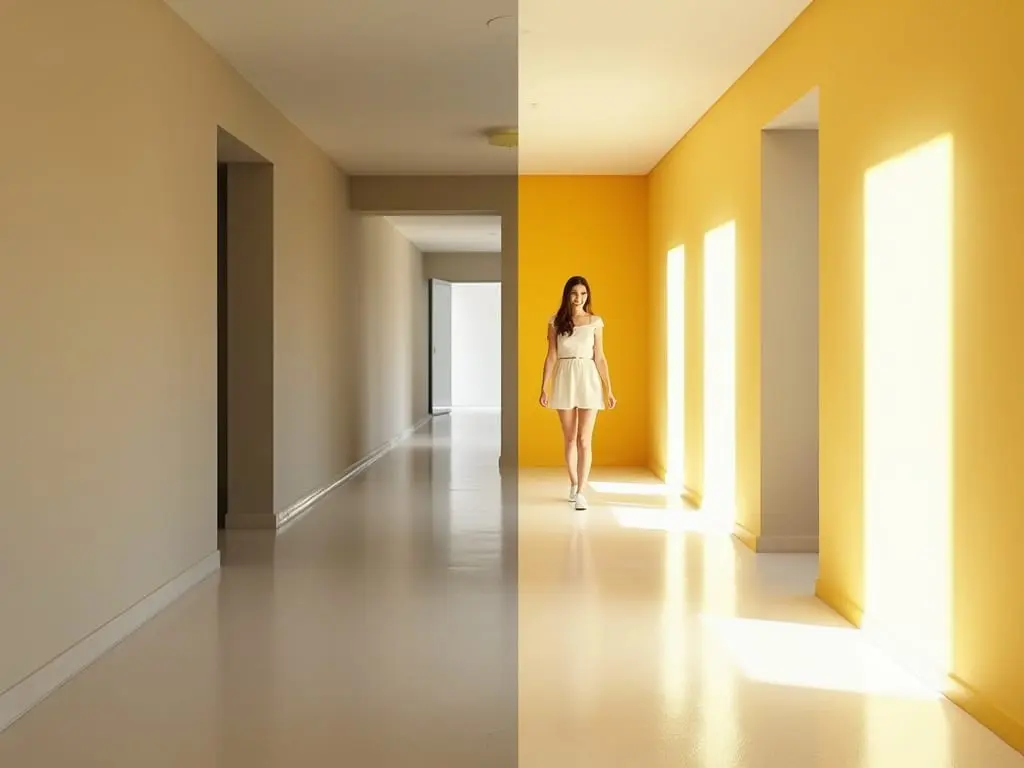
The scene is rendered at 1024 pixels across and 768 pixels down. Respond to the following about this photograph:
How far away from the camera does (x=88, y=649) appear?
4.27 m

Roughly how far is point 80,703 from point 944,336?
3.08 metres

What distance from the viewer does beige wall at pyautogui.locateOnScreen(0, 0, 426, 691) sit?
3.82m

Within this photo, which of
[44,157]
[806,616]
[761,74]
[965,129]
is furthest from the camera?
[761,74]

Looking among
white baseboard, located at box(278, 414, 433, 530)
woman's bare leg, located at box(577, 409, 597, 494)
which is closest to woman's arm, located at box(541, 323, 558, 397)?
woman's bare leg, located at box(577, 409, 597, 494)

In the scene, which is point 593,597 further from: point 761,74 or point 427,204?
point 427,204

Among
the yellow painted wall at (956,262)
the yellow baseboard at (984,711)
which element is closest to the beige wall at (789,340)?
the yellow painted wall at (956,262)

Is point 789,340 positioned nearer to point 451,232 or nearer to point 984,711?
point 984,711

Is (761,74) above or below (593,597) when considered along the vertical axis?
above

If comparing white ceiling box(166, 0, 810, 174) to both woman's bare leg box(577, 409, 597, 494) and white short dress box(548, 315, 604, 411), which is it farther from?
woman's bare leg box(577, 409, 597, 494)

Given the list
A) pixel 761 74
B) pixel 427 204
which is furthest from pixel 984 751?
pixel 427 204

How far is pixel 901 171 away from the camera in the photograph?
4.34m

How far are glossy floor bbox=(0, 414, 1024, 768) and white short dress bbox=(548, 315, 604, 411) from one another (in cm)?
183

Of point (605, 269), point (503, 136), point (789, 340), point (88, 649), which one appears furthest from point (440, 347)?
point (88, 649)

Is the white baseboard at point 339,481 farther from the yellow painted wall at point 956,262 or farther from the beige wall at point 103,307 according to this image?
the yellow painted wall at point 956,262
